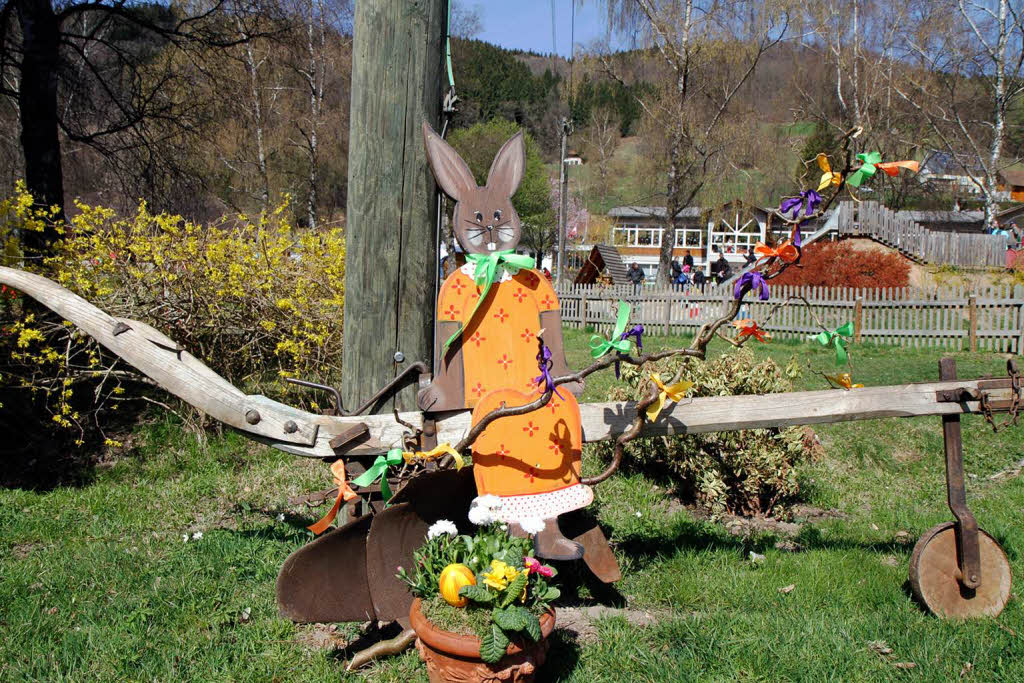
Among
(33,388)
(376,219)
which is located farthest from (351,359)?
(33,388)

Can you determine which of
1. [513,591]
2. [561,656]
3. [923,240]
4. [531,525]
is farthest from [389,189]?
[923,240]

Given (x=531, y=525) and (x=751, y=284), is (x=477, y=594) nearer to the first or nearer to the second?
(x=531, y=525)

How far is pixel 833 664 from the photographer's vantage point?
3035mm

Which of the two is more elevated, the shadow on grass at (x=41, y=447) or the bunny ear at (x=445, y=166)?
the bunny ear at (x=445, y=166)

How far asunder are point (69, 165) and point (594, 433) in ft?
50.8

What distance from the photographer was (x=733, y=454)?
16.7ft

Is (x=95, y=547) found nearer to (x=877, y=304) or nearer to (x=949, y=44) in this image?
(x=877, y=304)

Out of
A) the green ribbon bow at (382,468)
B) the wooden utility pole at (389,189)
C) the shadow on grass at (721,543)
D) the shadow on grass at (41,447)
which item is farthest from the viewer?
the shadow on grass at (41,447)

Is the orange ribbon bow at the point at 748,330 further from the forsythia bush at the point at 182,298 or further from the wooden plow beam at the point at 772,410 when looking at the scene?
the forsythia bush at the point at 182,298

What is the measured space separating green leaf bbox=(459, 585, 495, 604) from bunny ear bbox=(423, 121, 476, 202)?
59.1 inches

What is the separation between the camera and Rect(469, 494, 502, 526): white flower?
2.79m

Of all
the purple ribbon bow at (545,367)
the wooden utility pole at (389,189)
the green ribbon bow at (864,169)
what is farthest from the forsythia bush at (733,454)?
the green ribbon bow at (864,169)

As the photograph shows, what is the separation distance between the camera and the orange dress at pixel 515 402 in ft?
9.44

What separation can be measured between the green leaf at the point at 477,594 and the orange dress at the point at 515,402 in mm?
359
